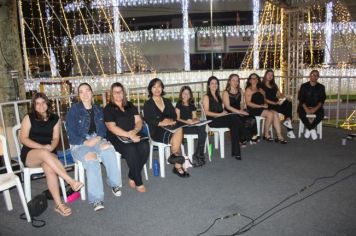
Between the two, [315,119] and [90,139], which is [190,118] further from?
[315,119]

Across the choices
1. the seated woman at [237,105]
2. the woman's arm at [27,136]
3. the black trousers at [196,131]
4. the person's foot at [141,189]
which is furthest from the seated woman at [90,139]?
the seated woman at [237,105]

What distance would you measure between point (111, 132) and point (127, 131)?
18 cm

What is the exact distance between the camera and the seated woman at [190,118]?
4.32m

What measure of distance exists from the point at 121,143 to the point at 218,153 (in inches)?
73.8

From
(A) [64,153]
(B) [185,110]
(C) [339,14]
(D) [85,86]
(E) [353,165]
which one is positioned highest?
(C) [339,14]

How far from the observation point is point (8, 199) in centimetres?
319

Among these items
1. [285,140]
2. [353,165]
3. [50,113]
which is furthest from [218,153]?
[50,113]

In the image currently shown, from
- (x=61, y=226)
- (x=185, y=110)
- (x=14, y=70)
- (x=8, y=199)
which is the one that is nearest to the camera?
(x=61, y=226)

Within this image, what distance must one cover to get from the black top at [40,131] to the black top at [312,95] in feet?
13.9

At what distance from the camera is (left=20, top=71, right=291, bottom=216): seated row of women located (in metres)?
3.16

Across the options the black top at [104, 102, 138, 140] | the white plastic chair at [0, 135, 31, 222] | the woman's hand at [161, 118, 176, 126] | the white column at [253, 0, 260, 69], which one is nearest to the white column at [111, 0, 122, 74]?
the white column at [253, 0, 260, 69]

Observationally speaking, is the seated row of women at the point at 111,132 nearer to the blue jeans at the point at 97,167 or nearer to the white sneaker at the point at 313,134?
the blue jeans at the point at 97,167

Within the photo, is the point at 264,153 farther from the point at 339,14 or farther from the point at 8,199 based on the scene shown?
the point at 339,14

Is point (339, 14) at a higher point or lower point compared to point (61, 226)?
higher
